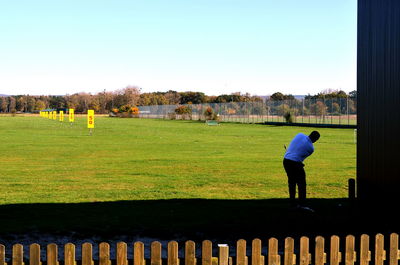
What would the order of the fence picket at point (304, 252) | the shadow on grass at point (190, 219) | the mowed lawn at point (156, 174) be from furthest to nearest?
the mowed lawn at point (156, 174)
the shadow on grass at point (190, 219)
the fence picket at point (304, 252)

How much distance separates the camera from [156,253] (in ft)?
17.9

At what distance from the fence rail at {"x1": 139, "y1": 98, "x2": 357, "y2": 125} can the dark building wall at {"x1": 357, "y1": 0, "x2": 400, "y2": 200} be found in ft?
185

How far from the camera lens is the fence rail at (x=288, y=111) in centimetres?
6781

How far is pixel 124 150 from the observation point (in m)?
28.6

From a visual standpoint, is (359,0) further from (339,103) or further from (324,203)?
(339,103)

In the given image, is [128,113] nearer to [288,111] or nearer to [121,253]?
[288,111]

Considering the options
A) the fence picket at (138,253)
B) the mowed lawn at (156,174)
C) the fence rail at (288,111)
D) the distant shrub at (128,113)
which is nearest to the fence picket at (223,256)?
the fence picket at (138,253)

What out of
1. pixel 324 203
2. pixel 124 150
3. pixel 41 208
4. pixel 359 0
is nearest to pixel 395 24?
pixel 359 0

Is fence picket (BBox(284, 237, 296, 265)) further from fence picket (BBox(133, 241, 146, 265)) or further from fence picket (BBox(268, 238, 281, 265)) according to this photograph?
fence picket (BBox(133, 241, 146, 265))

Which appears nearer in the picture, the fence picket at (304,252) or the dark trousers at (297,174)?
the fence picket at (304,252)

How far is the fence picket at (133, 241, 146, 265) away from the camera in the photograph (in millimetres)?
5371

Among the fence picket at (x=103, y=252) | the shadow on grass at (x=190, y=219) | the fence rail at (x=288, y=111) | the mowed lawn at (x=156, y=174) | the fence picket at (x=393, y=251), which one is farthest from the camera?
the fence rail at (x=288, y=111)

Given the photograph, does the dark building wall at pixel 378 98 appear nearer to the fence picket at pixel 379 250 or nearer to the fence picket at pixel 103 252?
the fence picket at pixel 379 250

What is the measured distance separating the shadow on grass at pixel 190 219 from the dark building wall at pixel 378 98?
0.74m
